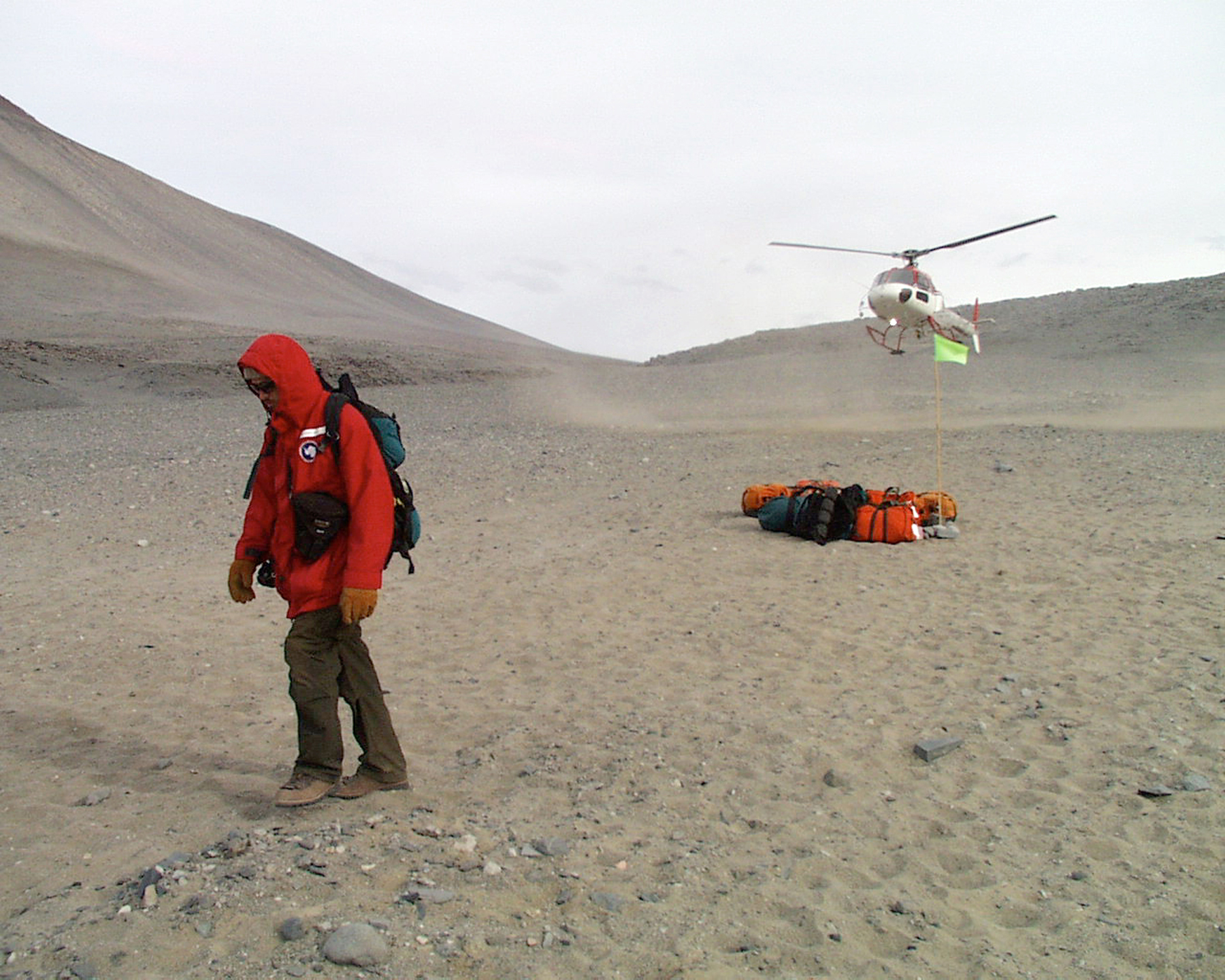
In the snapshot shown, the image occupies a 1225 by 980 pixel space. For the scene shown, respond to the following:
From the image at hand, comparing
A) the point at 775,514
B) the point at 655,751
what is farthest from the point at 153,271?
the point at 655,751

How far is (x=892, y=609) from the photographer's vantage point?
22.3 feet

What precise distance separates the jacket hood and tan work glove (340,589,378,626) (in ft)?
2.22

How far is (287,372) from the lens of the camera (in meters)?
3.62

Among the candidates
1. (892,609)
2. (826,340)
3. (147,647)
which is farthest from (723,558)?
(826,340)

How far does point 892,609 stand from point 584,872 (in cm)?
399

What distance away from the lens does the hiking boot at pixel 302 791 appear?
382 cm

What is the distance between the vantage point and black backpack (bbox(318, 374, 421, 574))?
3.67 metres

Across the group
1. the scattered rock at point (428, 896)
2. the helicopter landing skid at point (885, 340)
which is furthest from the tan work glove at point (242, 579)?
the helicopter landing skid at point (885, 340)

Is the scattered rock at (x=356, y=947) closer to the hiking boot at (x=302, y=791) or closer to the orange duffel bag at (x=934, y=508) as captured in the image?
the hiking boot at (x=302, y=791)

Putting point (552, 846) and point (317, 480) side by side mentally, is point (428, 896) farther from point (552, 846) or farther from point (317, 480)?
point (317, 480)

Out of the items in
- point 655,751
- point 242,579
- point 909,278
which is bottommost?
point 655,751

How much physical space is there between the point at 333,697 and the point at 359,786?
398mm

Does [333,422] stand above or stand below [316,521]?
above

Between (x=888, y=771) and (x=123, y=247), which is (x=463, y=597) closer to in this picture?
(x=888, y=771)
